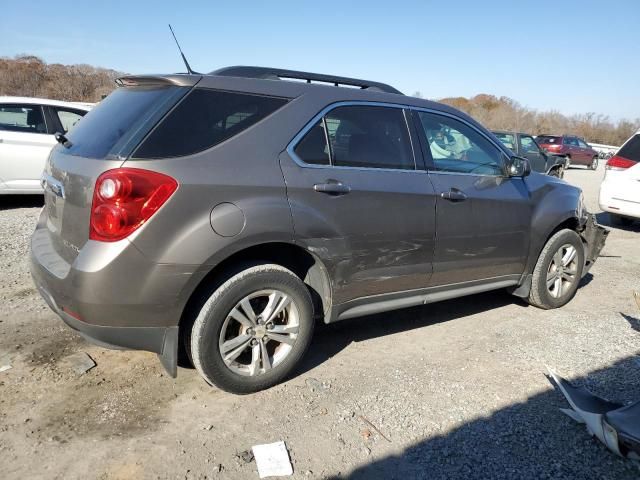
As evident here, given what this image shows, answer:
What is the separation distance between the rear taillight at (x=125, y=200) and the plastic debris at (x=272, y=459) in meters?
1.30

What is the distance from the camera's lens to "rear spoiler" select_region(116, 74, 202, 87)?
9.12 ft

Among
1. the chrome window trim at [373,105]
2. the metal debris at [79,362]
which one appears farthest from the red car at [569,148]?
the metal debris at [79,362]

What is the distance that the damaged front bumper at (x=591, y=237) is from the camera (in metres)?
4.98

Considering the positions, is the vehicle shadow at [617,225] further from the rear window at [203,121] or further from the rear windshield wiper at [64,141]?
the rear windshield wiper at [64,141]

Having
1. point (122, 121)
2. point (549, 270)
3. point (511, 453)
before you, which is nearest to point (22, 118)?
point (122, 121)

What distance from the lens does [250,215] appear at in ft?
8.98

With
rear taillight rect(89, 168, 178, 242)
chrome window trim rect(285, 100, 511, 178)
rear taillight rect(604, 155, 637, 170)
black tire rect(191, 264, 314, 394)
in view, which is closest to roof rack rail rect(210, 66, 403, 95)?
chrome window trim rect(285, 100, 511, 178)

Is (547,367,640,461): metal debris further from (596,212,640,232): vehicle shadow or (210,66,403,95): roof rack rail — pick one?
(596,212,640,232): vehicle shadow

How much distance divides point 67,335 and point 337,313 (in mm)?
2010

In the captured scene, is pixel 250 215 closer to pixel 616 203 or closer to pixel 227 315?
pixel 227 315

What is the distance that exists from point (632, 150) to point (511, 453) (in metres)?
7.89

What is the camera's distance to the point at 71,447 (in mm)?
2475

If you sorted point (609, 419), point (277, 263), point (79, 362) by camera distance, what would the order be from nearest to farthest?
point (609, 419) → point (277, 263) → point (79, 362)

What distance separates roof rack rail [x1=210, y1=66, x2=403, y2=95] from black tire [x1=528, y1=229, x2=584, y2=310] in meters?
2.04
